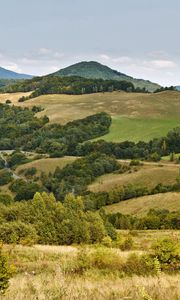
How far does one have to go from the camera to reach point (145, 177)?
129250mm

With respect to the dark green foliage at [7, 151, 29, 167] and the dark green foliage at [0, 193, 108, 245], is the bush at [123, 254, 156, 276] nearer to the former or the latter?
the dark green foliage at [0, 193, 108, 245]

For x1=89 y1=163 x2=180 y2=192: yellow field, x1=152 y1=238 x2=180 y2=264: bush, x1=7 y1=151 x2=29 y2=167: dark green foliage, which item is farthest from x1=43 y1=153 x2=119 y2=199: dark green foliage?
x1=152 y1=238 x2=180 y2=264: bush

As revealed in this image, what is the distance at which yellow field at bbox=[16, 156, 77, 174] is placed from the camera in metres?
155

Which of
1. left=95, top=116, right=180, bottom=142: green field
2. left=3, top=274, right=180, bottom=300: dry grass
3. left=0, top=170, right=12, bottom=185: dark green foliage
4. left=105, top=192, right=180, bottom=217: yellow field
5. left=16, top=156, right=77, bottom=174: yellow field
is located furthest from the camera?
left=95, top=116, right=180, bottom=142: green field

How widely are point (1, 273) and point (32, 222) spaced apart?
112 ft

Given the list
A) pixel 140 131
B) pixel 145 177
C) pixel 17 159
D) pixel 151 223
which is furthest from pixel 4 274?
pixel 140 131

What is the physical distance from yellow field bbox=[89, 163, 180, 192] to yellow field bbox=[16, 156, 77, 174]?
790 inches

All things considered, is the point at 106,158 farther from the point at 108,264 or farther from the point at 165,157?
the point at 108,264

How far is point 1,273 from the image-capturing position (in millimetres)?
11594

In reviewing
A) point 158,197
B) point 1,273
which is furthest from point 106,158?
point 1,273

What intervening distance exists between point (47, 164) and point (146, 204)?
59695 mm

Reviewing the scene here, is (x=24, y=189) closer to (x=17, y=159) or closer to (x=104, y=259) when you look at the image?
(x=17, y=159)

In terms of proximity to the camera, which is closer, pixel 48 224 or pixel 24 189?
pixel 48 224

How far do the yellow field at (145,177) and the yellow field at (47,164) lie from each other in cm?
2007
